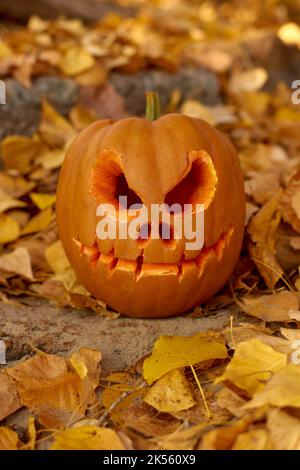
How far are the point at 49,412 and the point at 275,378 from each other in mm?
433

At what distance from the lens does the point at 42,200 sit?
206 cm

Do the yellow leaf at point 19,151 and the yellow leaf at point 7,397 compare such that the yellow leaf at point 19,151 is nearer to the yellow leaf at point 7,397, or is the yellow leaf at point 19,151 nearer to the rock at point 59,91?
the rock at point 59,91

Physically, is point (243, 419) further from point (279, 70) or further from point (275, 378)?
point (279, 70)

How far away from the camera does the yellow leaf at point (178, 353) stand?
1.28 m

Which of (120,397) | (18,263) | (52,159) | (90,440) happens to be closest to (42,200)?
(52,159)

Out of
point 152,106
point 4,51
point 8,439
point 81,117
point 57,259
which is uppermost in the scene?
point 4,51

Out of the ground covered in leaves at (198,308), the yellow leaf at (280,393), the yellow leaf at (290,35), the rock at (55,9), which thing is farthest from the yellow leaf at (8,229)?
the yellow leaf at (290,35)

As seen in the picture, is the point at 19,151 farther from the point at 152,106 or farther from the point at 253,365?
the point at 253,365

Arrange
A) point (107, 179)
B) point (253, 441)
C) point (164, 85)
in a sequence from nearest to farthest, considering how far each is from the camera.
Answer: point (253, 441)
point (107, 179)
point (164, 85)

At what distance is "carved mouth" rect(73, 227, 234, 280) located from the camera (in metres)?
1.51

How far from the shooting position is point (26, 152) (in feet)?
7.47

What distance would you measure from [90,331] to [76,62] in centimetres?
141

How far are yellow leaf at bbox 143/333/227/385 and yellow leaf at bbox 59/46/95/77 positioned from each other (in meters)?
1.50

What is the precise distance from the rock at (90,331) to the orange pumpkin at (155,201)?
52 millimetres
